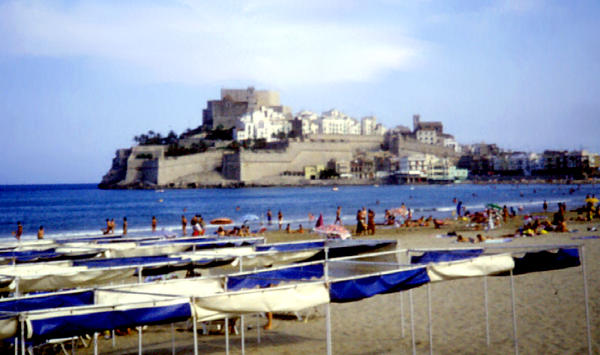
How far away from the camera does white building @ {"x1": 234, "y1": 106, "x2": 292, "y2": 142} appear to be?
11562 centimetres

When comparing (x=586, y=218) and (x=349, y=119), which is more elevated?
(x=349, y=119)

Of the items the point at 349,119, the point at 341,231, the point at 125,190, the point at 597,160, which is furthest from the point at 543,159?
the point at 341,231

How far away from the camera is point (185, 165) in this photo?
322 feet

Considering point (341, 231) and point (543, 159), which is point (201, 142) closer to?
point (543, 159)

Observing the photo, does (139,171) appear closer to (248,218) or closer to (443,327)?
(248,218)

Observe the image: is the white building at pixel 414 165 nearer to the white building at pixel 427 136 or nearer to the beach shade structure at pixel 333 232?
the white building at pixel 427 136

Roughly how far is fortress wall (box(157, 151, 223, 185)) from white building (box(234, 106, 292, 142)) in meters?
15.1

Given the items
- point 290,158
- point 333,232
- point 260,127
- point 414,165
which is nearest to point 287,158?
point 290,158

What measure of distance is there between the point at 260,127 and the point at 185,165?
21545mm

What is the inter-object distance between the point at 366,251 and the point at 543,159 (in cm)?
12175

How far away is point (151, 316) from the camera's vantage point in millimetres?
4711

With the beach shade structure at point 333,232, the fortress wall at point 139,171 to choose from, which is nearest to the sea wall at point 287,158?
the fortress wall at point 139,171

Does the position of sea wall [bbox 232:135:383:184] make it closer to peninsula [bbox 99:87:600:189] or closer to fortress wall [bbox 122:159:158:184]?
peninsula [bbox 99:87:600:189]

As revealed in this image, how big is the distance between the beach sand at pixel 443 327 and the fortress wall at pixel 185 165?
87.8m
